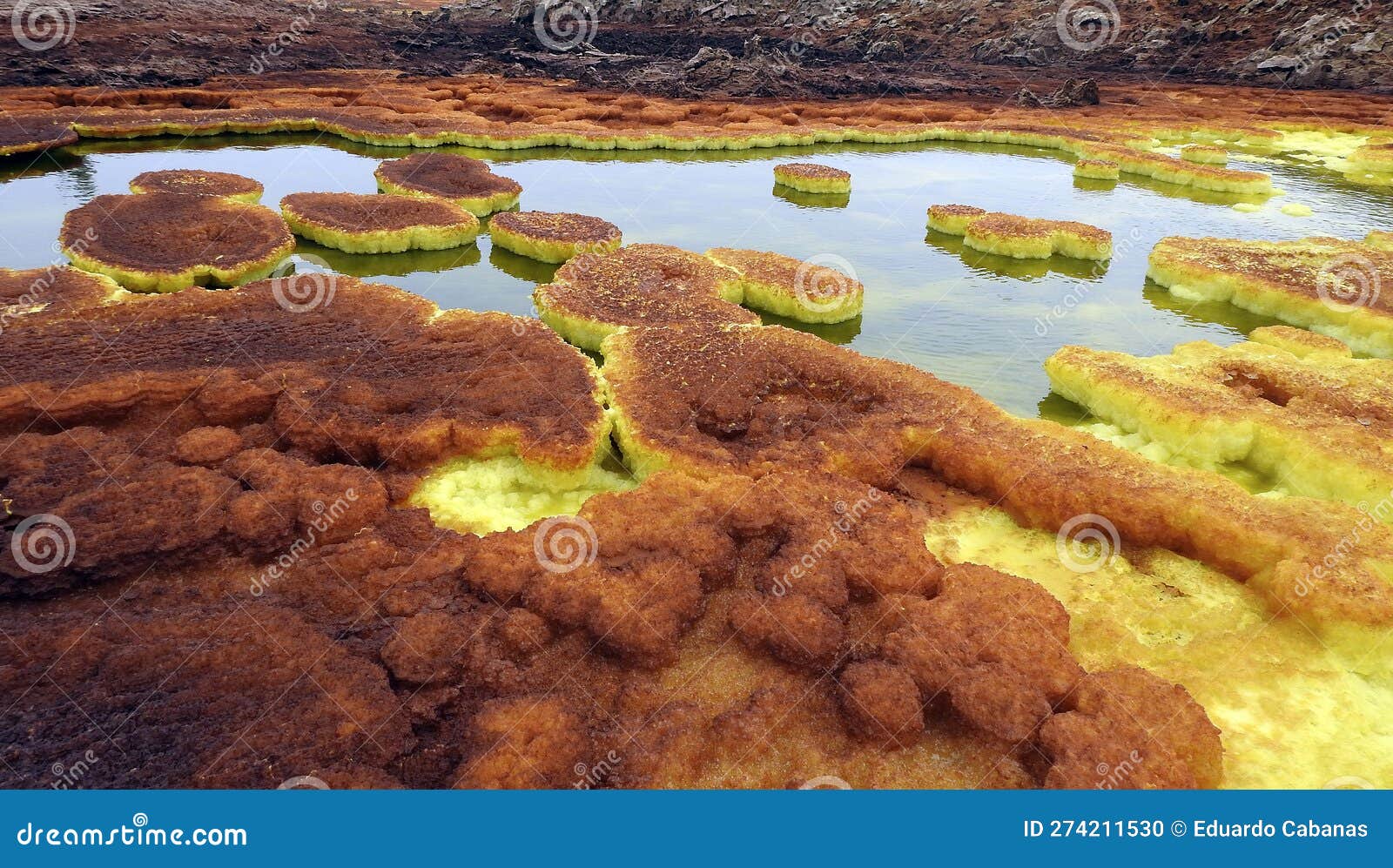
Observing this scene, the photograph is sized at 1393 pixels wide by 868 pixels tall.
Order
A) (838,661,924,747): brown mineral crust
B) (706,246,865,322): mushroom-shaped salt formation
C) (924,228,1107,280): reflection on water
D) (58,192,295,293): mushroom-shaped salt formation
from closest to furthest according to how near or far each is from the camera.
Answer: (838,661,924,747): brown mineral crust
(58,192,295,293): mushroom-shaped salt formation
(706,246,865,322): mushroom-shaped salt formation
(924,228,1107,280): reflection on water

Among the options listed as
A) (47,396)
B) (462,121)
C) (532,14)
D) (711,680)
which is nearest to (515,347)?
(47,396)

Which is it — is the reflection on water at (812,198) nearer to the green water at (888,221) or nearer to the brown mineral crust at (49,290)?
the green water at (888,221)

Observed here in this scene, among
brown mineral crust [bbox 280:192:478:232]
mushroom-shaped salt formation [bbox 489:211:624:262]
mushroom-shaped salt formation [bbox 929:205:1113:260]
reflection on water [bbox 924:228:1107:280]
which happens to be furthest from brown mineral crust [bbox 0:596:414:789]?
mushroom-shaped salt formation [bbox 929:205:1113:260]

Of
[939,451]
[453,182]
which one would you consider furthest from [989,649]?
[453,182]

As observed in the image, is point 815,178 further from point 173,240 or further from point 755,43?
point 755,43

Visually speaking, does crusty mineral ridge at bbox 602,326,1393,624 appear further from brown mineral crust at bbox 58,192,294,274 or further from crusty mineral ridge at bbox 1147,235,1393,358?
brown mineral crust at bbox 58,192,294,274
